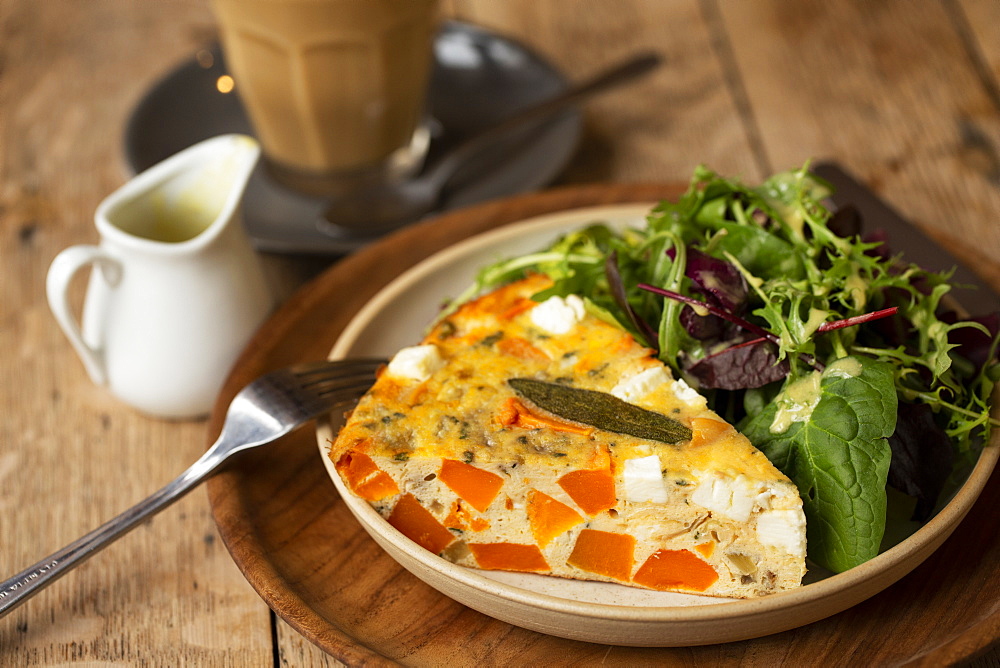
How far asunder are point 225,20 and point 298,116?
360 millimetres

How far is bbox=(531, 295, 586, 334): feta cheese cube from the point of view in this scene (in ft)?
6.79

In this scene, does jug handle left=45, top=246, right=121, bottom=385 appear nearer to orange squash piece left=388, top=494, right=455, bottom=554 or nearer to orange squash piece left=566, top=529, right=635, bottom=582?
orange squash piece left=388, top=494, right=455, bottom=554

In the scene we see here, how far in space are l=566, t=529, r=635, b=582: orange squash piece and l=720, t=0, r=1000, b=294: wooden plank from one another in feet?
6.06

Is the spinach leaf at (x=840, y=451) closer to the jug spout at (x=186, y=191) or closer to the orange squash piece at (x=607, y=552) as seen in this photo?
the orange squash piece at (x=607, y=552)

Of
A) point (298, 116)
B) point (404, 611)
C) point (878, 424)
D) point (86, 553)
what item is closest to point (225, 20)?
point (298, 116)

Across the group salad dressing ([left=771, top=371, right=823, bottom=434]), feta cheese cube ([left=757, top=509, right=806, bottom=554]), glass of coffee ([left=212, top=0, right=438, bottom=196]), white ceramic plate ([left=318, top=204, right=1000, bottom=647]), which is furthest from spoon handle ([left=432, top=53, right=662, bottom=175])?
feta cheese cube ([left=757, top=509, right=806, bottom=554])

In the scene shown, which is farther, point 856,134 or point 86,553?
point 856,134

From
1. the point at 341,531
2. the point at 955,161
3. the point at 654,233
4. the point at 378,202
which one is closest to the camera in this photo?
the point at 341,531

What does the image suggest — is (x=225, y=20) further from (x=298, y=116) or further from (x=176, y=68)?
(x=176, y=68)

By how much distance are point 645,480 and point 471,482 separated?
13.0 inches

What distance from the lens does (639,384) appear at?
1912 millimetres

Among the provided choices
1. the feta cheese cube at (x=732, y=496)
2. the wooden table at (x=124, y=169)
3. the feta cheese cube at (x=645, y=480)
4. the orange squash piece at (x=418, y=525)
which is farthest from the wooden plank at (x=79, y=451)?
the feta cheese cube at (x=732, y=496)

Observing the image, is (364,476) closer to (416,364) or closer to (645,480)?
(416,364)

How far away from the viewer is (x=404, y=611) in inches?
72.3
